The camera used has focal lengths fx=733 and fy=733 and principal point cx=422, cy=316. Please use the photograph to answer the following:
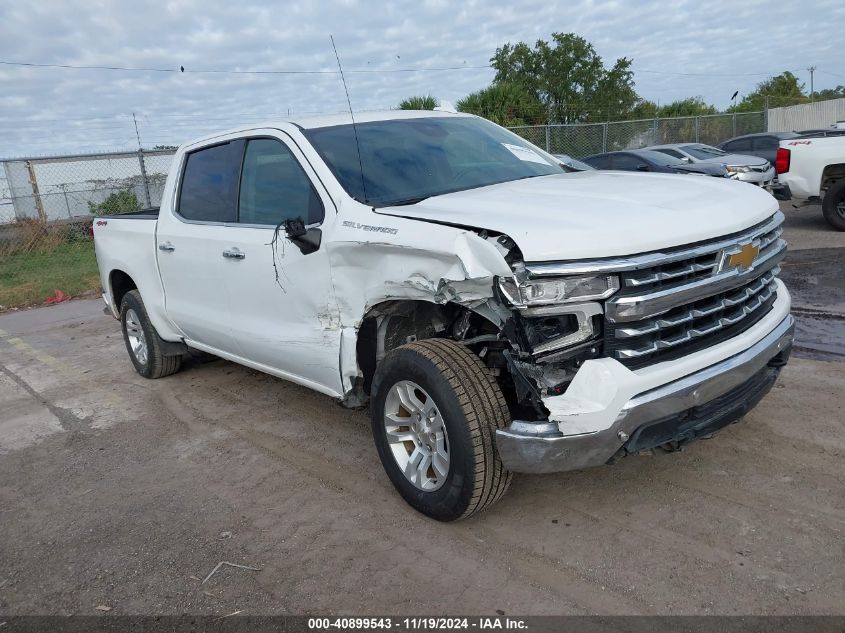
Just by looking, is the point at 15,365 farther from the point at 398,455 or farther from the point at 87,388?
the point at 398,455

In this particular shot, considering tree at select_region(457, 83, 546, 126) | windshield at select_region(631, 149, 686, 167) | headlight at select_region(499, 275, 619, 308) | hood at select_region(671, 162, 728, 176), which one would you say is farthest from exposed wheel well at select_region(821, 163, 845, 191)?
tree at select_region(457, 83, 546, 126)

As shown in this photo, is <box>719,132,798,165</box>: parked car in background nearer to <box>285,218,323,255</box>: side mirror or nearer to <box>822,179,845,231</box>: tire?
<box>822,179,845,231</box>: tire

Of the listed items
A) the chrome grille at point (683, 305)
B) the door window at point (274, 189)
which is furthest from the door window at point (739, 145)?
the door window at point (274, 189)

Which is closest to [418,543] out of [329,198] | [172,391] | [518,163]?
[329,198]

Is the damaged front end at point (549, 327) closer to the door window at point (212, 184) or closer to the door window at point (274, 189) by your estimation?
the door window at point (274, 189)

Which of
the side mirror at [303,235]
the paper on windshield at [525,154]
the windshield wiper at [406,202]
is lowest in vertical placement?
the side mirror at [303,235]

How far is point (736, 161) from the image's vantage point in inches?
582

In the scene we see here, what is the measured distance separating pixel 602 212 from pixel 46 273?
43.2 ft

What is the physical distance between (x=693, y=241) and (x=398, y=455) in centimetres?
172

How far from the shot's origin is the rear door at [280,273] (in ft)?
13.0

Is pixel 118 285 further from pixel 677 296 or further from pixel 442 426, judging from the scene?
pixel 677 296

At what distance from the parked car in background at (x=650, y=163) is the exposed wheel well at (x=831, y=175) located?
7.82 feet

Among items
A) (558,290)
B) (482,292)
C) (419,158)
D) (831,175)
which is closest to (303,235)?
(419,158)

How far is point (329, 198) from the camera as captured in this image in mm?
3893
